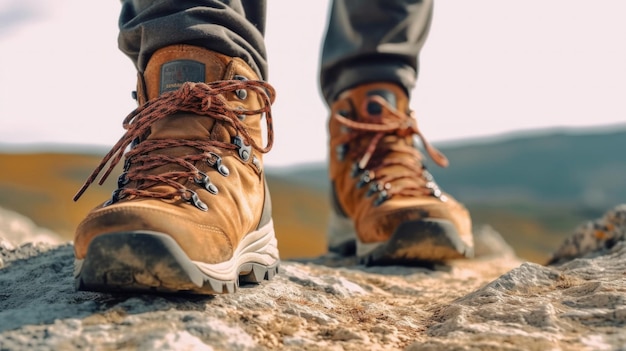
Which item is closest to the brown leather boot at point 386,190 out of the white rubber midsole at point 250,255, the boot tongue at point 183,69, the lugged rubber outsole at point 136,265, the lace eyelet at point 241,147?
the white rubber midsole at point 250,255

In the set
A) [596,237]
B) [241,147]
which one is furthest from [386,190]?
[596,237]

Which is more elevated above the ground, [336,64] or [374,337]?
[336,64]

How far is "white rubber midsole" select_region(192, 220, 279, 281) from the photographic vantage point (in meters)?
1.41

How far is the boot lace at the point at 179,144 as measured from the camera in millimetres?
1520

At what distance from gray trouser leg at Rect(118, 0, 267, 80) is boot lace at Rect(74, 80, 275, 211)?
0.13 m

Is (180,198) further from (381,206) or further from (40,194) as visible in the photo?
(40,194)

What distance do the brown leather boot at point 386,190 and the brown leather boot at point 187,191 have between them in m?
0.70

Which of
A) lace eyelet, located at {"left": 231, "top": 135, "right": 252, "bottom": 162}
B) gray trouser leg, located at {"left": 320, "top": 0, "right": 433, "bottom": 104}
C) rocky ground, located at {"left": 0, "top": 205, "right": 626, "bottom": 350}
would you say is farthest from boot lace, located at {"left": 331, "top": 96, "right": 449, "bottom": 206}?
lace eyelet, located at {"left": 231, "top": 135, "right": 252, "bottom": 162}

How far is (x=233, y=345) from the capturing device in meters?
1.22

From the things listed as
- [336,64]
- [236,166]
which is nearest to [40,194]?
[336,64]

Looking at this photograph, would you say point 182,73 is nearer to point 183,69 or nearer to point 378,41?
point 183,69

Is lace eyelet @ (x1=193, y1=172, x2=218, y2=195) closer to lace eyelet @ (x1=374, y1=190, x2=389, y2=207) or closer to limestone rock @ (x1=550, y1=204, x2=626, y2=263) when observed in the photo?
lace eyelet @ (x1=374, y1=190, x2=389, y2=207)

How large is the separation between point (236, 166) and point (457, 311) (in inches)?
27.3

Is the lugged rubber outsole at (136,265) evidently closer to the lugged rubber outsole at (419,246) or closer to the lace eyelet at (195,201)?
the lace eyelet at (195,201)
